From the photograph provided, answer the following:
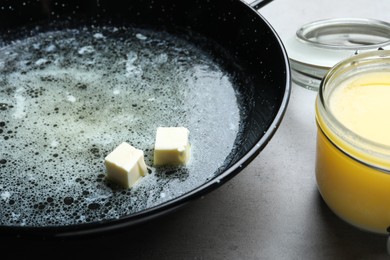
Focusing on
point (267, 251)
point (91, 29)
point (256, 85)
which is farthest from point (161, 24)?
point (267, 251)

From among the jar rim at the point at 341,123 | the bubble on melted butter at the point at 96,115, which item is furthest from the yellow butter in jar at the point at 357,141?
the bubble on melted butter at the point at 96,115

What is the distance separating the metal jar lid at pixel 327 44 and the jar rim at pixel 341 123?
5.8 inches

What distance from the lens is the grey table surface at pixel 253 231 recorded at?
1.95ft

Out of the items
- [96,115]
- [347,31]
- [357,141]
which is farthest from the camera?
[347,31]

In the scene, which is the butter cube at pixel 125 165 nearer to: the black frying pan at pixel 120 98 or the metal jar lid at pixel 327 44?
the black frying pan at pixel 120 98

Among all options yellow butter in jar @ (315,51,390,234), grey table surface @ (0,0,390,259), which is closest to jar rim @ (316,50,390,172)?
yellow butter in jar @ (315,51,390,234)

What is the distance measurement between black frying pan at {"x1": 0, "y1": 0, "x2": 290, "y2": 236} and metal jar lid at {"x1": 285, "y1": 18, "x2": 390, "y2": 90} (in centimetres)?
8

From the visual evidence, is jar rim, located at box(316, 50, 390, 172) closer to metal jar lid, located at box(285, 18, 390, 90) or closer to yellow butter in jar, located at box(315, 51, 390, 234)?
yellow butter in jar, located at box(315, 51, 390, 234)

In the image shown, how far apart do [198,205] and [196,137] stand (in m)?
0.09

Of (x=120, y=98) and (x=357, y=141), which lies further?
(x=120, y=98)

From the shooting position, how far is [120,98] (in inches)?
30.6

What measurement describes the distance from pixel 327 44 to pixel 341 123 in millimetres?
278

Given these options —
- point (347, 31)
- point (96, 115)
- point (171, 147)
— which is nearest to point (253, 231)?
point (171, 147)

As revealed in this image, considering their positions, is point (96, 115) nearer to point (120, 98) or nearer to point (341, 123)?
point (120, 98)
